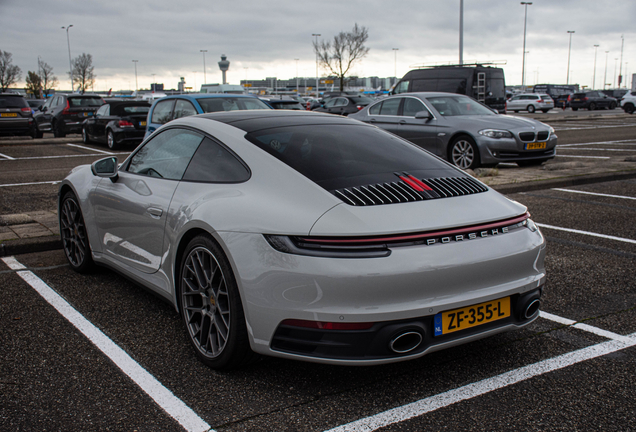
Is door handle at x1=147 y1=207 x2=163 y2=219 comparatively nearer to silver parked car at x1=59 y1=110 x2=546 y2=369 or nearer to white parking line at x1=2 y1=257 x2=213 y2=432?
silver parked car at x1=59 y1=110 x2=546 y2=369

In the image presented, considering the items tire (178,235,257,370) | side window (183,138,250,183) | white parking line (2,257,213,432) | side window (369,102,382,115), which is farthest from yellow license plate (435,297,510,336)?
side window (369,102,382,115)

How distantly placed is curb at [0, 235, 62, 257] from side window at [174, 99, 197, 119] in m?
4.82

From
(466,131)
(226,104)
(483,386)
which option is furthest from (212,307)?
(466,131)

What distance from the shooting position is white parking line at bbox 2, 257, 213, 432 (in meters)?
2.57

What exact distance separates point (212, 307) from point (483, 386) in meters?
1.43

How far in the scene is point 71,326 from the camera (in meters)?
3.65

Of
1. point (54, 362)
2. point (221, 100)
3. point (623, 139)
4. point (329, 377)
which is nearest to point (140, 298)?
point (54, 362)

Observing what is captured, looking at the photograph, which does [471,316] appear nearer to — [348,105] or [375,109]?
[375,109]

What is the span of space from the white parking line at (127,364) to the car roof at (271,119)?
4.83ft

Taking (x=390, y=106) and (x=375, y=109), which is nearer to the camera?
(x=390, y=106)

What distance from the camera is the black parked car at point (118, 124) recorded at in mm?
16047

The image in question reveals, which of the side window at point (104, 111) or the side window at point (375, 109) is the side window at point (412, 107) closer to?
the side window at point (375, 109)

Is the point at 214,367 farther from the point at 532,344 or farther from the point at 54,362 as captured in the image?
the point at 532,344

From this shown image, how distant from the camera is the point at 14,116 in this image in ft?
62.8
